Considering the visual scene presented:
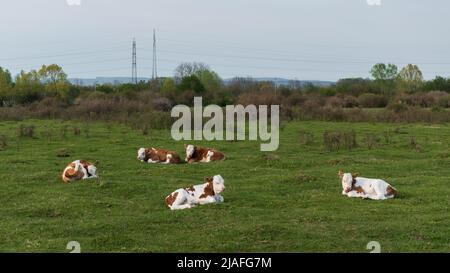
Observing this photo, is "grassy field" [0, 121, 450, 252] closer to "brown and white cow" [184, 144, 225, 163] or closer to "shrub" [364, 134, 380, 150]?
"brown and white cow" [184, 144, 225, 163]

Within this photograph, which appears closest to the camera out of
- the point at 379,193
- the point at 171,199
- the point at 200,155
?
the point at 171,199

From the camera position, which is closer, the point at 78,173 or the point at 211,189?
the point at 211,189

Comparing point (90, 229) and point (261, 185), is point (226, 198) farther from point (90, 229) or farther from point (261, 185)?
point (90, 229)

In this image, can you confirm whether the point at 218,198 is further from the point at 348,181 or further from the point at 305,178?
the point at 305,178

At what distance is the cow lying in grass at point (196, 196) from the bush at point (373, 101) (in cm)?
4552

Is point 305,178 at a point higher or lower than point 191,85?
lower

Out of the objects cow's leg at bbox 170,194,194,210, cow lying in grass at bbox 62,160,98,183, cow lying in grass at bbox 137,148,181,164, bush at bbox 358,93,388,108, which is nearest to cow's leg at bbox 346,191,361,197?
cow's leg at bbox 170,194,194,210

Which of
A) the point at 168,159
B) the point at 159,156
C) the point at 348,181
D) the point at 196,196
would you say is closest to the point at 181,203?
the point at 196,196

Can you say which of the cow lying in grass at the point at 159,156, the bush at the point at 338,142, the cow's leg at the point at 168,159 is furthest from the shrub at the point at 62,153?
the bush at the point at 338,142

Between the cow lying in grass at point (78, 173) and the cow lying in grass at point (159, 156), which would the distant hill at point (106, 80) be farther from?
the cow lying in grass at point (78, 173)

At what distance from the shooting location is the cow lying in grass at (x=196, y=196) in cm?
1158

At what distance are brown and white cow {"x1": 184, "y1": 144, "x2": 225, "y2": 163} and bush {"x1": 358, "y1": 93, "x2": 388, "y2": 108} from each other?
39.5m

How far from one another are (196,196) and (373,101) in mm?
47072

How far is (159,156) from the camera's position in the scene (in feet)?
58.7
